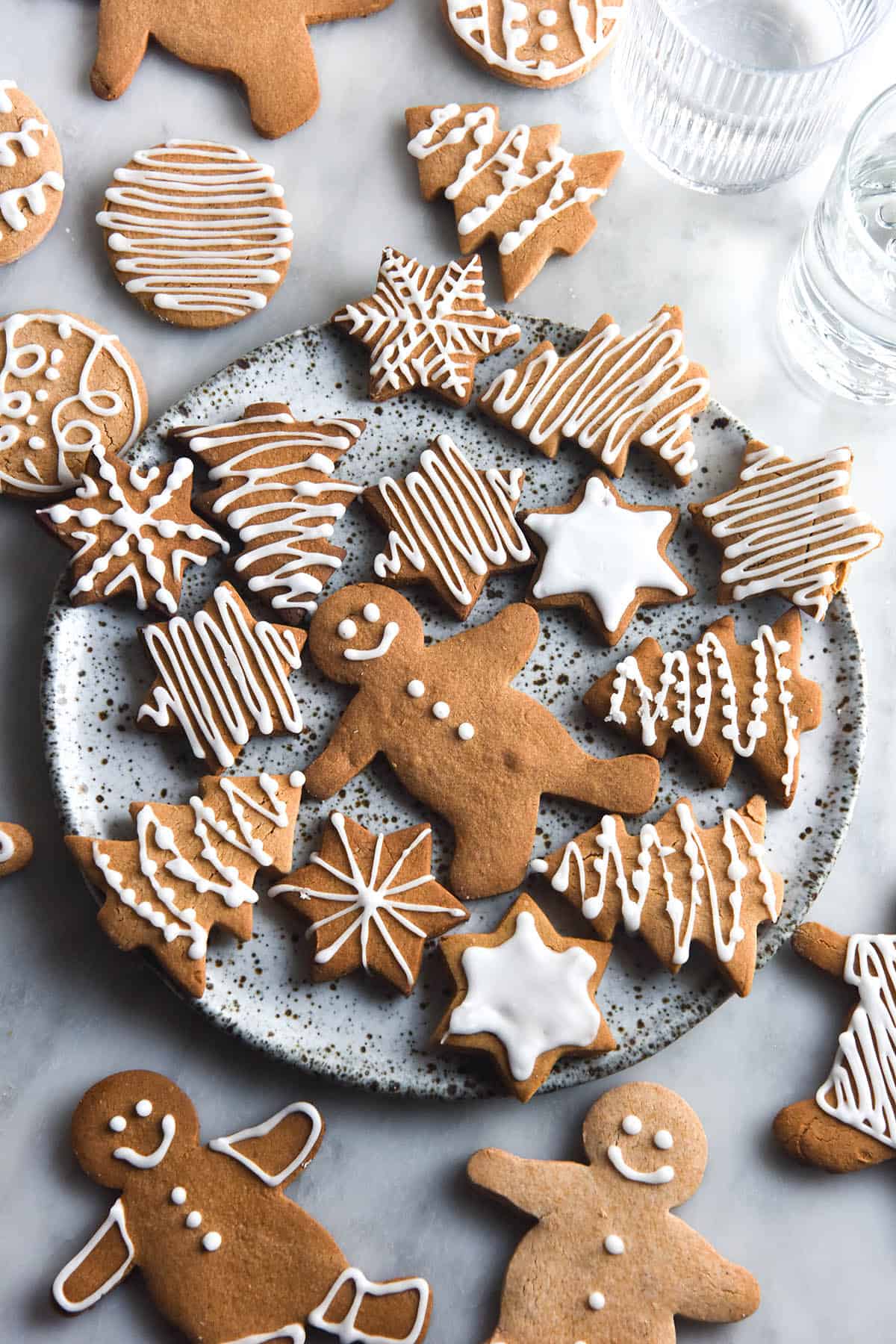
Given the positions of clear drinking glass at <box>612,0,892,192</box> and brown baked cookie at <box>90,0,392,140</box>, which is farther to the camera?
brown baked cookie at <box>90,0,392,140</box>

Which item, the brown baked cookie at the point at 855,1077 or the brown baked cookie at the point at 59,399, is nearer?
the brown baked cookie at the point at 855,1077

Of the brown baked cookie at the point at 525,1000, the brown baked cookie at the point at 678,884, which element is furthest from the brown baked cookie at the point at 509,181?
the brown baked cookie at the point at 525,1000

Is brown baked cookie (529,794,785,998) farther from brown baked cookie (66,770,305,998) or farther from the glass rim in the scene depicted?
the glass rim

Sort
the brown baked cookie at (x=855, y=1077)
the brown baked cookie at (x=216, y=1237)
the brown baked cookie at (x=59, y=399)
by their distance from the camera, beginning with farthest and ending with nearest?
the brown baked cookie at (x=59, y=399) < the brown baked cookie at (x=855, y=1077) < the brown baked cookie at (x=216, y=1237)

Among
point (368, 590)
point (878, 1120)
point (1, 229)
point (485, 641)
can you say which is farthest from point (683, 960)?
point (1, 229)

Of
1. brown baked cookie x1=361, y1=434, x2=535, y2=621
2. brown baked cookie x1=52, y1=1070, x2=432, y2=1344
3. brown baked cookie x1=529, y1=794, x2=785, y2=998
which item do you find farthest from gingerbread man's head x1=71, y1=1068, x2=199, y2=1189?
brown baked cookie x1=361, y1=434, x2=535, y2=621

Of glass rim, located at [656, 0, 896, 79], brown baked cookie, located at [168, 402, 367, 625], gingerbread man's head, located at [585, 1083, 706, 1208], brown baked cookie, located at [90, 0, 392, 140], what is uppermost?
glass rim, located at [656, 0, 896, 79]

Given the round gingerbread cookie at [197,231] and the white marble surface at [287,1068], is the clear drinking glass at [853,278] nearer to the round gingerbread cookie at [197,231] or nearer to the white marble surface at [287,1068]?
the white marble surface at [287,1068]
